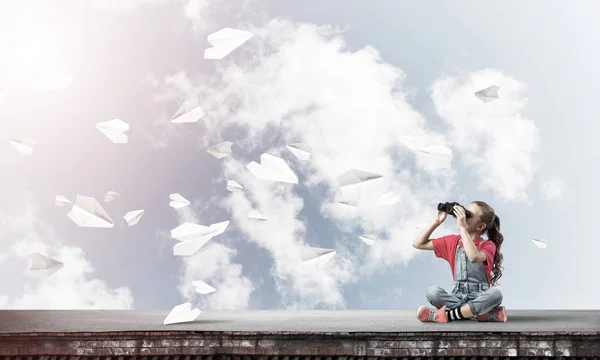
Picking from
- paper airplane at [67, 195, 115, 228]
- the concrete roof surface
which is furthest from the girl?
paper airplane at [67, 195, 115, 228]

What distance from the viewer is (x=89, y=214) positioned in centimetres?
677

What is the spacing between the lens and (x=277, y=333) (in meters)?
5.23

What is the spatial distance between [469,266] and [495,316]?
492 millimetres

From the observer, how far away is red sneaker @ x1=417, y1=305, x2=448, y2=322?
617cm

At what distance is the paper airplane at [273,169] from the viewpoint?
6.92 metres

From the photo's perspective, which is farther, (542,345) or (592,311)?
(592,311)

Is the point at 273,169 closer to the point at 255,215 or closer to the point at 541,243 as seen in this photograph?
the point at 255,215

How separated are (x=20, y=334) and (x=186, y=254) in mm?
1755

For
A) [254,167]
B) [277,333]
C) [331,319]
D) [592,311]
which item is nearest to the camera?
[277,333]

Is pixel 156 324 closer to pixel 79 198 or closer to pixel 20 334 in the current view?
pixel 20 334

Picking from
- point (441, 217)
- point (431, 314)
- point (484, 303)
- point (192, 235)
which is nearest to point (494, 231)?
point (441, 217)

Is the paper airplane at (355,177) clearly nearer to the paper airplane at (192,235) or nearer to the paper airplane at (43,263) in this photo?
the paper airplane at (192,235)

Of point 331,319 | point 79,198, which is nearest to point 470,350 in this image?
point 331,319

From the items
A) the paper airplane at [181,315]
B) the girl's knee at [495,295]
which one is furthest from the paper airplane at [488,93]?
the paper airplane at [181,315]
